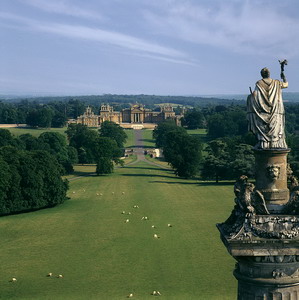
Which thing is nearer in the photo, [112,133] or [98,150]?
[98,150]

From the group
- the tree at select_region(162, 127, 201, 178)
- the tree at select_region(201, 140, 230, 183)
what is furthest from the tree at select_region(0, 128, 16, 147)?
the tree at select_region(201, 140, 230, 183)

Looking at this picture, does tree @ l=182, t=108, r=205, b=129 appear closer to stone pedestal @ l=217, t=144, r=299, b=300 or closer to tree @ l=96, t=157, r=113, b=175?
tree @ l=96, t=157, r=113, b=175

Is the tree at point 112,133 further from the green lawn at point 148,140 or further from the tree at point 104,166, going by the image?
the tree at point 104,166

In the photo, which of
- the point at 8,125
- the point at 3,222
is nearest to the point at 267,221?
the point at 3,222

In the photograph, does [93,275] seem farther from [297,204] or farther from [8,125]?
[8,125]

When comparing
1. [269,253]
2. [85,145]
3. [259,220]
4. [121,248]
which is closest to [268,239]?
[269,253]

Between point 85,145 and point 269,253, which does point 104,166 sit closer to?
point 85,145

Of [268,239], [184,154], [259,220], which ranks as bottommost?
[184,154]
